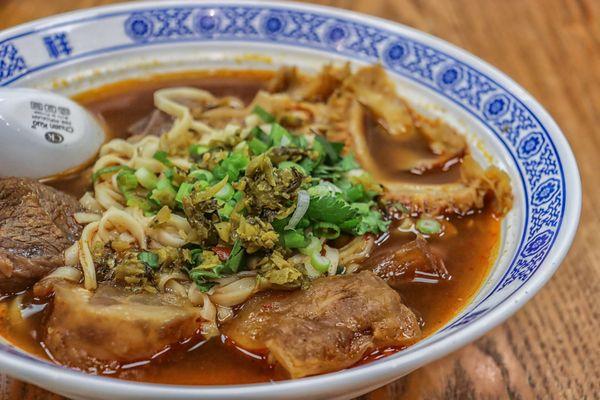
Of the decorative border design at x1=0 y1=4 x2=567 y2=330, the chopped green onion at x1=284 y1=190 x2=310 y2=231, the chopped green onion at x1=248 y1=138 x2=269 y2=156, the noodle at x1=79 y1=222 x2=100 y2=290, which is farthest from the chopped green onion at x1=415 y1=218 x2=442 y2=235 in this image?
the noodle at x1=79 y1=222 x2=100 y2=290

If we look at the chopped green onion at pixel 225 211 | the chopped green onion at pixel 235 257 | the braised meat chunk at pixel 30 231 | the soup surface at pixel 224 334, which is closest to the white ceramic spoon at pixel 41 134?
the soup surface at pixel 224 334

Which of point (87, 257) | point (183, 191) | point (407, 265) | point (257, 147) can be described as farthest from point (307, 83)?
point (87, 257)

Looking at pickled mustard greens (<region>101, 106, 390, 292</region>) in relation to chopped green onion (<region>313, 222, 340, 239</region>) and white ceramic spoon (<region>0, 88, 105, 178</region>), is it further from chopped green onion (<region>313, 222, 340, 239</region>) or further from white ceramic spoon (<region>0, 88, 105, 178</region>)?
white ceramic spoon (<region>0, 88, 105, 178</region>)

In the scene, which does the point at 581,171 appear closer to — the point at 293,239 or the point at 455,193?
the point at 455,193

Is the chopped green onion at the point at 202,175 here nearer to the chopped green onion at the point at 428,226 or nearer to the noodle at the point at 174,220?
the noodle at the point at 174,220

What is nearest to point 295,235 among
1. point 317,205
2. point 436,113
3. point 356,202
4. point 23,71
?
point 317,205
